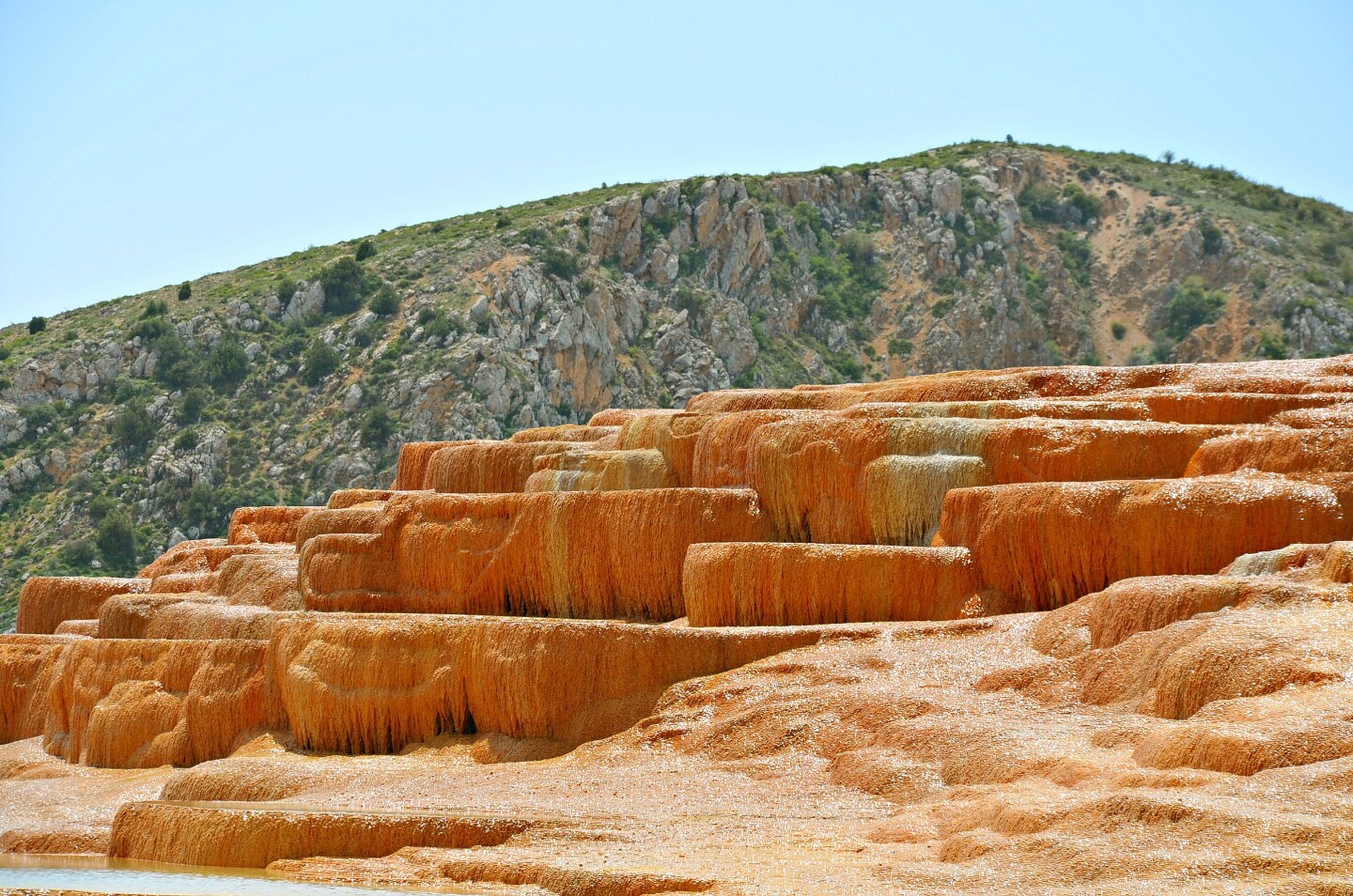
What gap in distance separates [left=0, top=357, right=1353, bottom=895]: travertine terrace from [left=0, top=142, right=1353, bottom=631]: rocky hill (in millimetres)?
39037

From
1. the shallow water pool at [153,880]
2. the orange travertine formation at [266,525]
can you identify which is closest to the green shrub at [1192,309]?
the orange travertine formation at [266,525]

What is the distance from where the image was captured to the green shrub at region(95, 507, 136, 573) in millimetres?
68062

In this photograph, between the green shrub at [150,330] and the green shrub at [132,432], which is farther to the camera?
the green shrub at [150,330]

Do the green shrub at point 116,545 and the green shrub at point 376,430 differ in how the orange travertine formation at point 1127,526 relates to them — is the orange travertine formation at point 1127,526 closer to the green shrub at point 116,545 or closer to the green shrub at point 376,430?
the green shrub at point 116,545

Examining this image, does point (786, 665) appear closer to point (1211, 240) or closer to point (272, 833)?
point (272, 833)

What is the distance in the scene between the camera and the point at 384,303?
269ft

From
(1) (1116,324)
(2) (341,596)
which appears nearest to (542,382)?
(1) (1116,324)

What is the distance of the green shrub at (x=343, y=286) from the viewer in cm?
8381

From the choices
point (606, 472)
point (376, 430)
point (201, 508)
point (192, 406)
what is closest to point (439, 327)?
point (376, 430)

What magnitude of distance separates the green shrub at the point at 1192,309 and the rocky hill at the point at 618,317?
149 millimetres

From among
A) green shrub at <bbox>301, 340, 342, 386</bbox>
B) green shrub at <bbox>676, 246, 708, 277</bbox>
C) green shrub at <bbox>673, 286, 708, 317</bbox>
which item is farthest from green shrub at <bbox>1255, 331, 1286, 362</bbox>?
green shrub at <bbox>301, 340, 342, 386</bbox>

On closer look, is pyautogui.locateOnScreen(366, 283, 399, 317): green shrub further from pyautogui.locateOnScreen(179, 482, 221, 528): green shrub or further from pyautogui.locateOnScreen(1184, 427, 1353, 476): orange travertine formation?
pyautogui.locateOnScreen(1184, 427, 1353, 476): orange travertine formation

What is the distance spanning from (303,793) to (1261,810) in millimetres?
11724

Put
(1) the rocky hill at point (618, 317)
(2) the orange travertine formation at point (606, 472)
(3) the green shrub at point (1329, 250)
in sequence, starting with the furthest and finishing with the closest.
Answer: (3) the green shrub at point (1329, 250), (1) the rocky hill at point (618, 317), (2) the orange travertine formation at point (606, 472)
